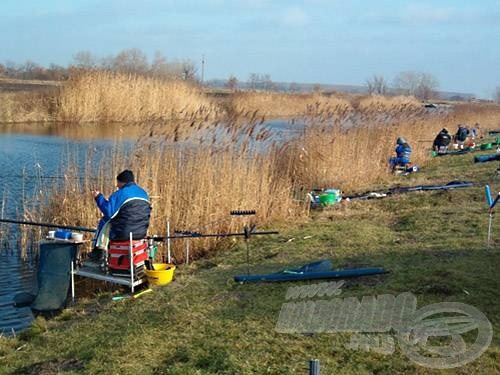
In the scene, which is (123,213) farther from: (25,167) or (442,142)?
(442,142)

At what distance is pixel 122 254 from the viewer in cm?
620

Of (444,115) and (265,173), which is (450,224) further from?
(444,115)

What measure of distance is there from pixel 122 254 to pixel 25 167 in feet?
29.6

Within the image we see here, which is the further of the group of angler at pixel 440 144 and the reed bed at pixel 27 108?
the reed bed at pixel 27 108

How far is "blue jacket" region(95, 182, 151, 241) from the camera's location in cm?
607

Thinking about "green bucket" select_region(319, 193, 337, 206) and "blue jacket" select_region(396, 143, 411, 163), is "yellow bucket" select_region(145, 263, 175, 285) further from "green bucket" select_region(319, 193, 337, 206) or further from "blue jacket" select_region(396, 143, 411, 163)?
"blue jacket" select_region(396, 143, 411, 163)

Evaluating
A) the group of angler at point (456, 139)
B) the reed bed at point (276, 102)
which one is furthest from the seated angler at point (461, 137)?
the reed bed at point (276, 102)

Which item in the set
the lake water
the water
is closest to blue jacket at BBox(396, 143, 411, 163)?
the lake water

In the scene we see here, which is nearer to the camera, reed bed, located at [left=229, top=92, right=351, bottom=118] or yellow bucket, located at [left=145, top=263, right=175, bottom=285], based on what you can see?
yellow bucket, located at [left=145, top=263, right=175, bottom=285]

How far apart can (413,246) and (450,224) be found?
135 centimetres

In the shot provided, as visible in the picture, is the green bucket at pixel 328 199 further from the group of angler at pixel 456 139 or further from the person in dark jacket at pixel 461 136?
the person in dark jacket at pixel 461 136

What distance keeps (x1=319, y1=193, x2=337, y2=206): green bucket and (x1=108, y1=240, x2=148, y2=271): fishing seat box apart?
463 cm

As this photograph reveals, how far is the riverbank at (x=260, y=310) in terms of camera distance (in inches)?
164

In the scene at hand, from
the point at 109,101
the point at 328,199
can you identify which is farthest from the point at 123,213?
the point at 109,101
